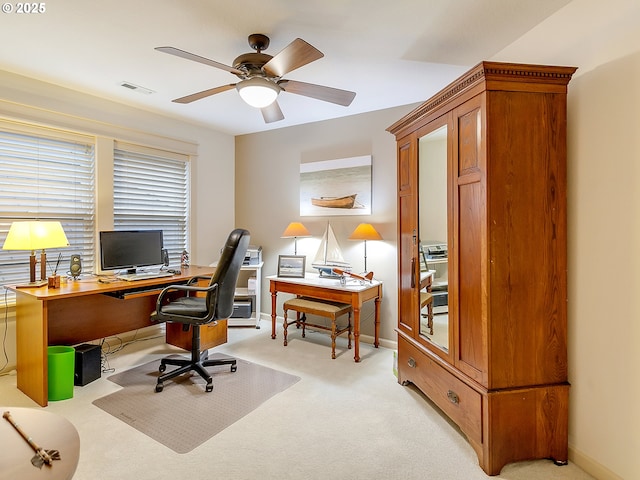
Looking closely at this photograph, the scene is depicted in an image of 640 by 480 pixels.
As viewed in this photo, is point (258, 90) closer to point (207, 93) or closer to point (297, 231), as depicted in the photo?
point (207, 93)

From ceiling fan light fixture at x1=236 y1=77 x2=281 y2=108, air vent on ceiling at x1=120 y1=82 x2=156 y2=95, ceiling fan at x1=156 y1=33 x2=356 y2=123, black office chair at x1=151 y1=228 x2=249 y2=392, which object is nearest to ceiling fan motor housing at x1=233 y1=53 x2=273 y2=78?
ceiling fan at x1=156 y1=33 x2=356 y2=123

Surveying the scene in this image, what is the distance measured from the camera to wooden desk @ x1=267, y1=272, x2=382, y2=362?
3088 mm

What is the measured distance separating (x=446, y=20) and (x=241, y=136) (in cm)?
325

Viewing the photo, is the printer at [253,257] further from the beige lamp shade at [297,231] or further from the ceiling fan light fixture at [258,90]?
the ceiling fan light fixture at [258,90]

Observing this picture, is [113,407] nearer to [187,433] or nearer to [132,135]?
[187,433]

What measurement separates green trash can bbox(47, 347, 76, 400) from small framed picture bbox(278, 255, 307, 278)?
77.7 inches

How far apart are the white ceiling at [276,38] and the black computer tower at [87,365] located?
220 cm

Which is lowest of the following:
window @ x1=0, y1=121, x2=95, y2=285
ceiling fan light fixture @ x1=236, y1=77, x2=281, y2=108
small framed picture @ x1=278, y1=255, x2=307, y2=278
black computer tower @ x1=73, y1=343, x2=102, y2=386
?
black computer tower @ x1=73, y1=343, x2=102, y2=386

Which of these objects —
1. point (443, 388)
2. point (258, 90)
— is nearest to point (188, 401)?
point (443, 388)

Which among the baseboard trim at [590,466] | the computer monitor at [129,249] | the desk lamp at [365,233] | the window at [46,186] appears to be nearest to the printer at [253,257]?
the computer monitor at [129,249]

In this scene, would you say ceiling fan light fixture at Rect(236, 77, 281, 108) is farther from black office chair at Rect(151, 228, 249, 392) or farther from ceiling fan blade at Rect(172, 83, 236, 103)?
black office chair at Rect(151, 228, 249, 392)

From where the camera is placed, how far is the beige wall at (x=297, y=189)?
3.53 metres

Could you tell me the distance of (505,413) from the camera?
1.71 meters

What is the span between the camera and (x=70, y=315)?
2982 millimetres
